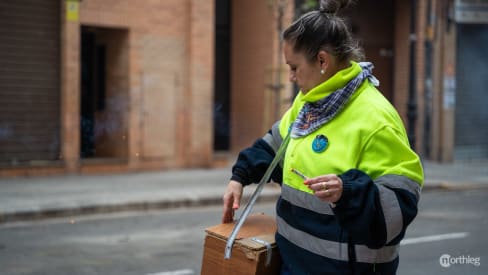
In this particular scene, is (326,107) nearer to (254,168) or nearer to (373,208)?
(373,208)

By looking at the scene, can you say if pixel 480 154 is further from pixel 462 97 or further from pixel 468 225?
Answer: pixel 468 225

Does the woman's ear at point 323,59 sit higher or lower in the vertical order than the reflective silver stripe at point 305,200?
higher

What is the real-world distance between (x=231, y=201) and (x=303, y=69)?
637mm

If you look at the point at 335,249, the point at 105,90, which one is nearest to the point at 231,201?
the point at 335,249

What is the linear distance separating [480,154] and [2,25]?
14.4 metres

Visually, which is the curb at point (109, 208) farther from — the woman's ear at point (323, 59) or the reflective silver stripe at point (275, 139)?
the woman's ear at point (323, 59)

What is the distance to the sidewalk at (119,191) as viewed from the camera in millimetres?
9547

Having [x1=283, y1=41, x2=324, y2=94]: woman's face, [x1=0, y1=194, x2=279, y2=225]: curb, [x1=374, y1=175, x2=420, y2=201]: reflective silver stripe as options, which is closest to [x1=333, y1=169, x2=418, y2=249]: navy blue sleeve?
[x1=374, y1=175, x2=420, y2=201]: reflective silver stripe

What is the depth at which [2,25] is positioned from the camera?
1261 centimetres

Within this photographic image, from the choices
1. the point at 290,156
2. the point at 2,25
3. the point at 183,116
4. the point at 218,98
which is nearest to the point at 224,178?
the point at 183,116

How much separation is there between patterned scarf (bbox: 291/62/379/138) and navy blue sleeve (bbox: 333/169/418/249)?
0.92 ft

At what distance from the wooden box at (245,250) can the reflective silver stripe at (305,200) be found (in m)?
0.18

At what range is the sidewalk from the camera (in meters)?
9.55

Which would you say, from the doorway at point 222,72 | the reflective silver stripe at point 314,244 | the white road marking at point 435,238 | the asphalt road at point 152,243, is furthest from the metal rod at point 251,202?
the doorway at point 222,72
